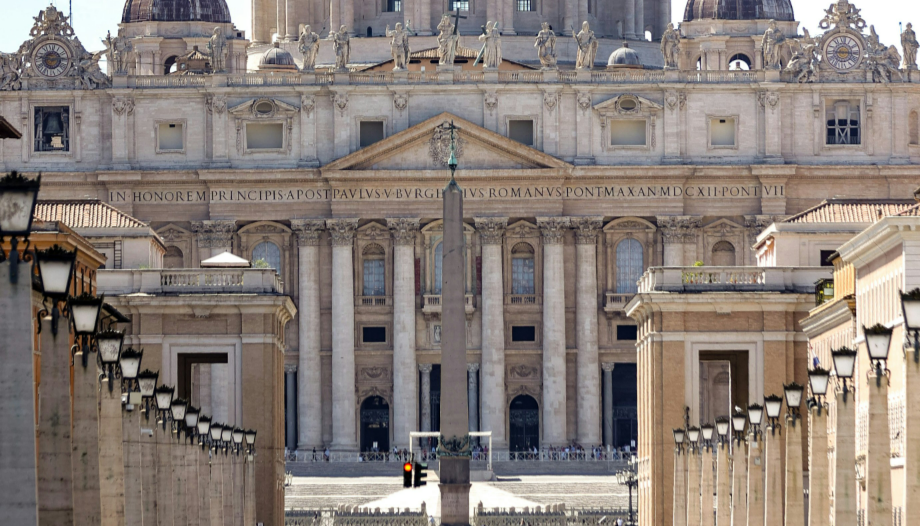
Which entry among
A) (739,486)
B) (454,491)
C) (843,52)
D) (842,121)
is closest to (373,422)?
(842,121)

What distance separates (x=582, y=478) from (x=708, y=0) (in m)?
36.1

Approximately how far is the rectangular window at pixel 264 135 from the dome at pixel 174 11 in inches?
545

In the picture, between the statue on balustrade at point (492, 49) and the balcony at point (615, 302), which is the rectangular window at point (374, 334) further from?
the statue on balustrade at point (492, 49)

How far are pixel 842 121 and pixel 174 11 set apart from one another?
36885mm

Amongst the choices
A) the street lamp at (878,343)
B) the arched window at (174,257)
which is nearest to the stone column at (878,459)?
the street lamp at (878,343)

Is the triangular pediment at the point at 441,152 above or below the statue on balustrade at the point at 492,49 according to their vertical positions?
below

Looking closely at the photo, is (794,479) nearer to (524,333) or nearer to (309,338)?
(309,338)

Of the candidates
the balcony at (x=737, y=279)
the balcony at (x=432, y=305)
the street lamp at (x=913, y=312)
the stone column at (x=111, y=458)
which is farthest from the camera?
the balcony at (x=432, y=305)

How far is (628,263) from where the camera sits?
11906 centimetres

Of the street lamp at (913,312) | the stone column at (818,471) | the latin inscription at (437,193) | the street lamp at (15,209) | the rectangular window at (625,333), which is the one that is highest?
the latin inscription at (437,193)

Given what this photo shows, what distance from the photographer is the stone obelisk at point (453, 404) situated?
6700 centimetres

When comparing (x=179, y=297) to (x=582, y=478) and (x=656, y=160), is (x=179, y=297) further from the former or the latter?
(x=656, y=160)

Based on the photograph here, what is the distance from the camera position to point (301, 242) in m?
118

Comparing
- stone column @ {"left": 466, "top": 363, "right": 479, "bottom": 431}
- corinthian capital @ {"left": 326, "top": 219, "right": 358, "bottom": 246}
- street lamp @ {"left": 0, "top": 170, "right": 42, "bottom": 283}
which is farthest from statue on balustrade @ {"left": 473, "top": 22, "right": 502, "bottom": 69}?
street lamp @ {"left": 0, "top": 170, "right": 42, "bottom": 283}
